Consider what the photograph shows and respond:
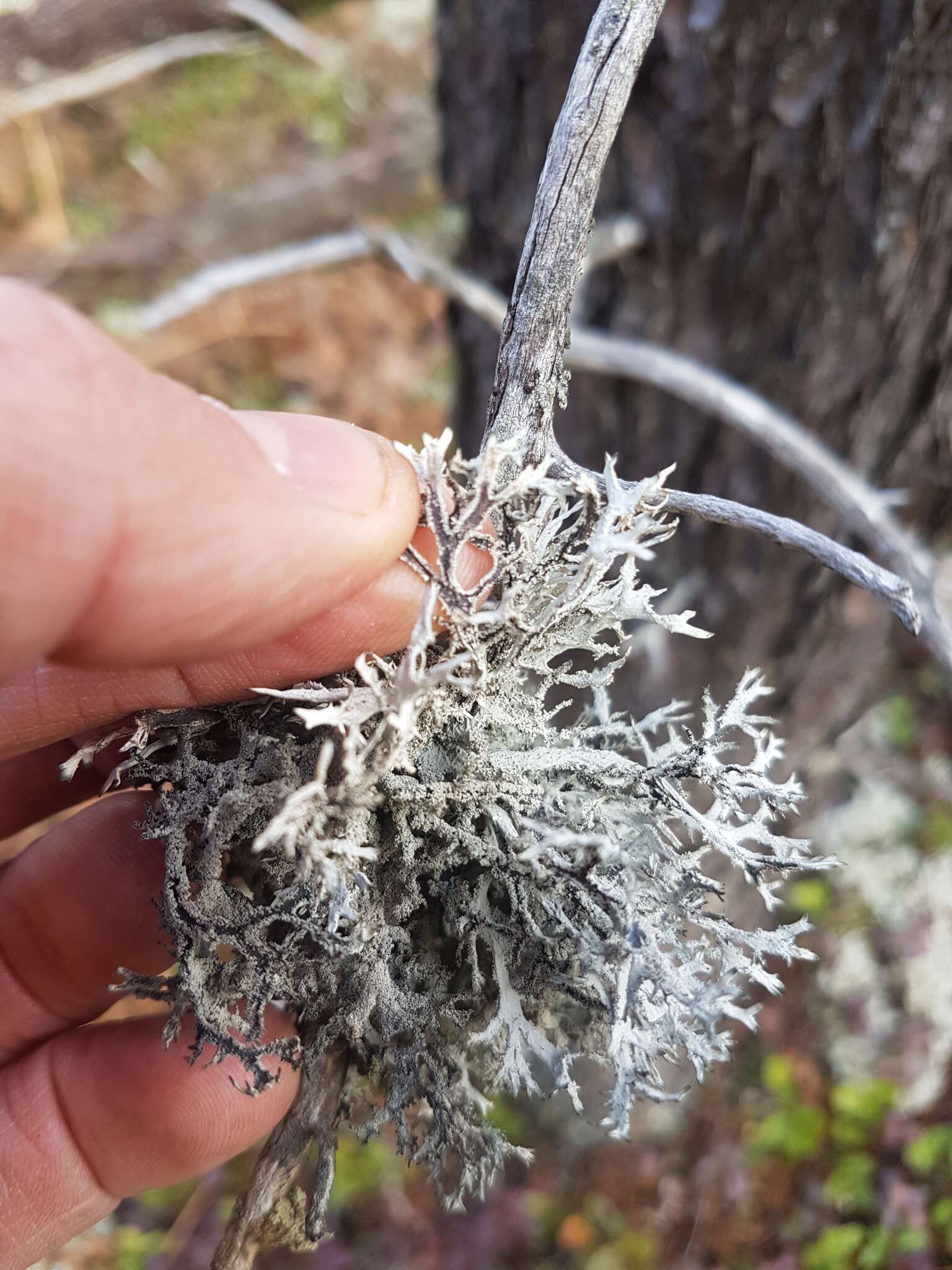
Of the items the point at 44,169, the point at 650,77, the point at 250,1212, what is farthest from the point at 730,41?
the point at 44,169

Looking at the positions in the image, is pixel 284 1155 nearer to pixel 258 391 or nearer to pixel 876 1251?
pixel 876 1251

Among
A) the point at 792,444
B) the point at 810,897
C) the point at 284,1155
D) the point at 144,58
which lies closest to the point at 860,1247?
the point at 810,897

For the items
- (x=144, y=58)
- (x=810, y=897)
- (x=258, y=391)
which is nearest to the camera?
(x=810, y=897)

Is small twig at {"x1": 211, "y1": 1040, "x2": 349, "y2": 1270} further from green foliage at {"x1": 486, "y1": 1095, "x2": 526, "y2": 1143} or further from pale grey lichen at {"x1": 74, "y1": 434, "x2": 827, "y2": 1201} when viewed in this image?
green foliage at {"x1": 486, "y1": 1095, "x2": 526, "y2": 1143}

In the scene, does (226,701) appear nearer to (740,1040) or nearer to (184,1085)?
(184,1085)

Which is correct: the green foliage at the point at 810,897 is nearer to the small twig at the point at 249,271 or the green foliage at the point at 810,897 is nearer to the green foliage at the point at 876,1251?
the green foliage at the point at 876,1251
